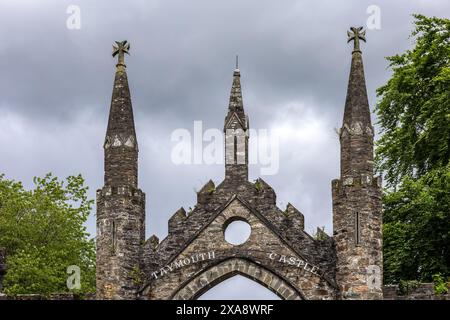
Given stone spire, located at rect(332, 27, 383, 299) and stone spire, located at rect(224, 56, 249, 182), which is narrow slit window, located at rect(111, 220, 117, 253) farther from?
stone spire, located at rect(332, 27, 383, 299)

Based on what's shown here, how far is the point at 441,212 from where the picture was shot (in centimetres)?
3650

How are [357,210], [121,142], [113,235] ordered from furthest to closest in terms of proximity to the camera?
[121,142]
[113,235]
[357,210]

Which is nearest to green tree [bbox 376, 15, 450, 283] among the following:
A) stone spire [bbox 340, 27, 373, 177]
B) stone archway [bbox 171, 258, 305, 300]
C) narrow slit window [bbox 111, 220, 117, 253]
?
stone spire [bbox 340, 27, 373, 177]

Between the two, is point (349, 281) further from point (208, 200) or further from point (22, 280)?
point (22, 280)

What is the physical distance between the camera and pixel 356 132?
98.6 feet

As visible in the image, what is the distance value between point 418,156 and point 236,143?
12207 mm

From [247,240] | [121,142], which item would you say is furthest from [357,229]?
[121,142]

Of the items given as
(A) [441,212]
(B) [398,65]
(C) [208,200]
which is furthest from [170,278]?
(B) [398,65]

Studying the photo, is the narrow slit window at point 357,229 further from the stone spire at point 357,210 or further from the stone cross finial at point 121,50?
the stone cross finial at point 121,50

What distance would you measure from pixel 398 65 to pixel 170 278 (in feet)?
57.8

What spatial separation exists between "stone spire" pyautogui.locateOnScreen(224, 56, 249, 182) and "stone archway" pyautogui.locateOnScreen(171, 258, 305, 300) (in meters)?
2.58

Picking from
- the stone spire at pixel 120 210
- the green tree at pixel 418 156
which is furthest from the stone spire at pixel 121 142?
the green tree at pixel 418 156

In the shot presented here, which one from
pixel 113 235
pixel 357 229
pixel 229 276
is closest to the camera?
pixel 357 229

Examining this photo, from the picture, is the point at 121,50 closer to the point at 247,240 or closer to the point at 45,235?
the point at 247,240
